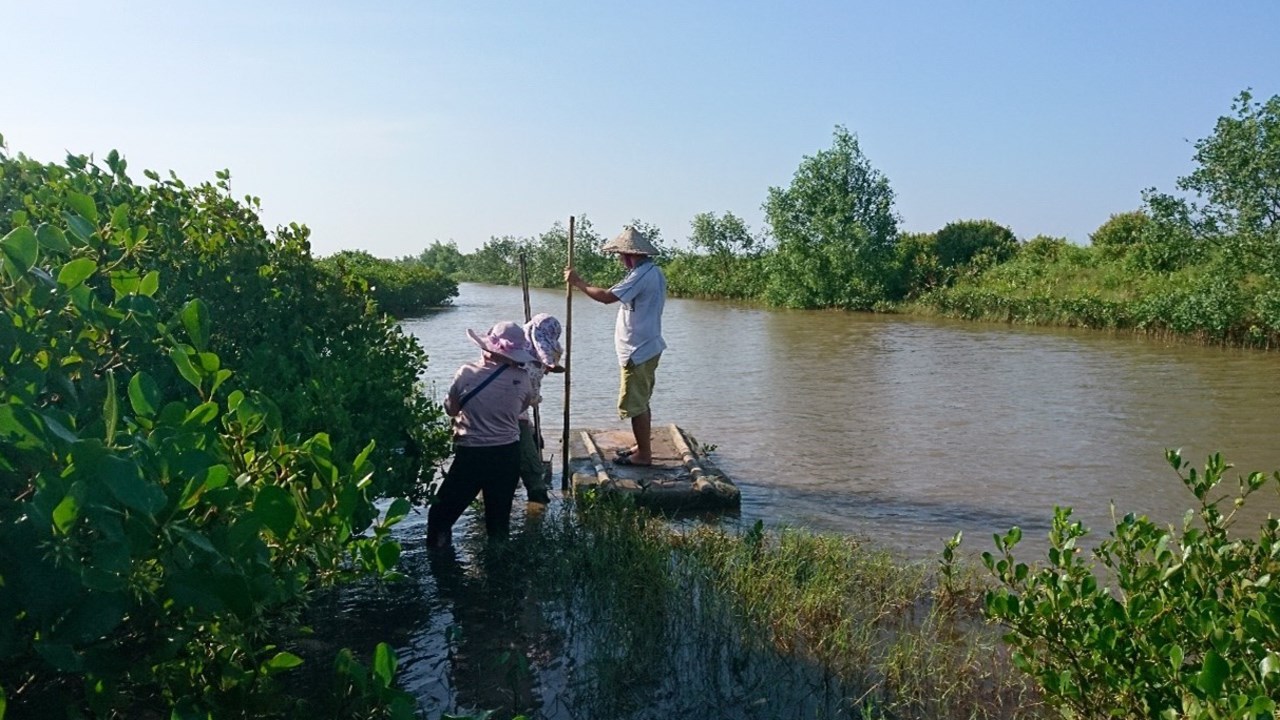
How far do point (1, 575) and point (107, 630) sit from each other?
0.67 feet

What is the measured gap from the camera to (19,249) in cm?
201

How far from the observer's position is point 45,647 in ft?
5.43

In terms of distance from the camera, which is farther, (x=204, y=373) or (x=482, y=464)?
(x=482, y=464)

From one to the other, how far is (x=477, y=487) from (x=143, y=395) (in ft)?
14.7

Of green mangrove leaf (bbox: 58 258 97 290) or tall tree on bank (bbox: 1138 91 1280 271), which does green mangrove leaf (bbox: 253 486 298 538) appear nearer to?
green mangrove leaf (bbox: 58 258 97 290)

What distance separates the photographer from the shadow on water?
14.7ft

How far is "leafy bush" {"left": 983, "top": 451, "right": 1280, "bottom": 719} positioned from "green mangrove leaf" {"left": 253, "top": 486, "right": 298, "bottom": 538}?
2.71 m

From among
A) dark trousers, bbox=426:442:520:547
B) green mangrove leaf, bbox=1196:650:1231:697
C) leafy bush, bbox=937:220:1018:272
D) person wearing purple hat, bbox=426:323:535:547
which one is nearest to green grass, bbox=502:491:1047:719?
dark trousers, bbox=426:442:520:547

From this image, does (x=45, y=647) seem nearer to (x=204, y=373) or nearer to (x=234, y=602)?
(x=234, y=602)

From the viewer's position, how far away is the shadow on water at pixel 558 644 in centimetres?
448

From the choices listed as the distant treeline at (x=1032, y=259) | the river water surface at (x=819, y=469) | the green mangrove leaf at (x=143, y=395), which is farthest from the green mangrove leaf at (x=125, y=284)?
the distant treeline at (x=1032, y=259)

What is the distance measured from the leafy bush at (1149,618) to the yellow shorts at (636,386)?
4.37 m

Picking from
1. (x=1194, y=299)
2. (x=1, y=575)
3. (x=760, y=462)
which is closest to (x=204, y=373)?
(x=1, y=575)

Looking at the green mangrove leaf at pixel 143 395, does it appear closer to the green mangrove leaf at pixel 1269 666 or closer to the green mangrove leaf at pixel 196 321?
the green mangrove leaf at pixel 196 321
